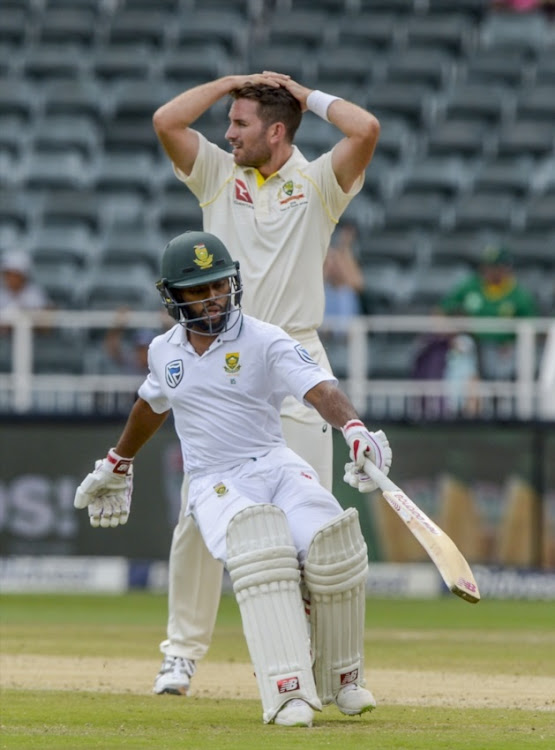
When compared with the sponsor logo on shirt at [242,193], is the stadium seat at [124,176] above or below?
below

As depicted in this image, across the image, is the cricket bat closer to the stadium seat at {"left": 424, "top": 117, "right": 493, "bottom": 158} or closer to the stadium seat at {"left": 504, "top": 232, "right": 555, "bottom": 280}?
the stadium seat at {"left": 504, "top": 232, "right": 555, "bottom": 280}

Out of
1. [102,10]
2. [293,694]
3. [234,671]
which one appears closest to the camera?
[293,694]

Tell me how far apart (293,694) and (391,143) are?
13.7 meters

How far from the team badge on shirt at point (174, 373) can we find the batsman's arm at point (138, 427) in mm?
244

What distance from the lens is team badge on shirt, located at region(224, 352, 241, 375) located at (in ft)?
18.5

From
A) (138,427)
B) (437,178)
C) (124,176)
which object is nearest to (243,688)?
(138,427)

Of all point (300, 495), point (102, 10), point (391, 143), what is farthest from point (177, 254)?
point (102, 10)

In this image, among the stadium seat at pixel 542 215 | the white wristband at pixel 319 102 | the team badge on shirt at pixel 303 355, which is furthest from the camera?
the stadium seat at pixel 542 215

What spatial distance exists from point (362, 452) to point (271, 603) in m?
0.55

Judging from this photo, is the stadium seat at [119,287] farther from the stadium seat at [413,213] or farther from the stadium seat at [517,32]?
the stadium seat at [517,32]

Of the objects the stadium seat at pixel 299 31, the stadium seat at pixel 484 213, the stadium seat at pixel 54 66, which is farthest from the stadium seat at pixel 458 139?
the stadium seat at pixel 54 66

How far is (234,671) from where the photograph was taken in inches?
291

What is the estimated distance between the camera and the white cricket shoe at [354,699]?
5.43 m

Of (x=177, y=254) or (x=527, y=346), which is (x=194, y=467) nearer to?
(x=177, y=254)
